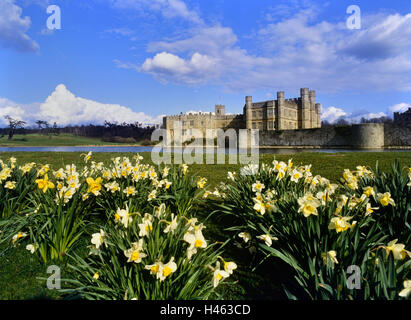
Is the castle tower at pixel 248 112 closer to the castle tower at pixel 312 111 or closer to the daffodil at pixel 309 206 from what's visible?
the castle tower at pixel 312 111

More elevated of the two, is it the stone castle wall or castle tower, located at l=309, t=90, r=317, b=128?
castle tower, located at l=309, t=90, r=317, b=128

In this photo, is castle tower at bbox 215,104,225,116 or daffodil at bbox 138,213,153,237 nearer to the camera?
daffodil at bbox 138,213,153,237

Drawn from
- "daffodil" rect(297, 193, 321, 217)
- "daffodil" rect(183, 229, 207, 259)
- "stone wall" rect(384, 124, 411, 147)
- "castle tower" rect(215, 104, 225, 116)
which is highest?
"castle tower" rect(215, 104, 225, 116)

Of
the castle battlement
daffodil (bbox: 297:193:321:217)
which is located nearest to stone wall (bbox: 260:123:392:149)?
the castle battlement

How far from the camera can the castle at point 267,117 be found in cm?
4516

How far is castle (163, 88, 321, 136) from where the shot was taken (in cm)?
4516

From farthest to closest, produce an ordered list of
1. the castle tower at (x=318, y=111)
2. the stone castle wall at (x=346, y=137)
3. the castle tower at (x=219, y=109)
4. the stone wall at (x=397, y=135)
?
the castle tower at (x=219, y=109)
the castle tower at (x=318, y=111)
the stone castle wall at (x=346, y=137)
the stone wall at (x=397, y=135)

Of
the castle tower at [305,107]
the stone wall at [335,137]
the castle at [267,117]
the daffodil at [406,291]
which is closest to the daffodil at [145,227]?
the daffodil at [406,291]

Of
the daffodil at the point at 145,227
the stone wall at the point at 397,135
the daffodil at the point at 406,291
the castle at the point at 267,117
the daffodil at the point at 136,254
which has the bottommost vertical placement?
the daffodil at the point at 406,291

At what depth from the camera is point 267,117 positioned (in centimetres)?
4591

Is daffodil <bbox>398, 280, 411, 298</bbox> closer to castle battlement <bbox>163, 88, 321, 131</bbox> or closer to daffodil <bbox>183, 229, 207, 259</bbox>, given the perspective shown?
daffodil <bbox>183, 229, 207, 259</bbox>
